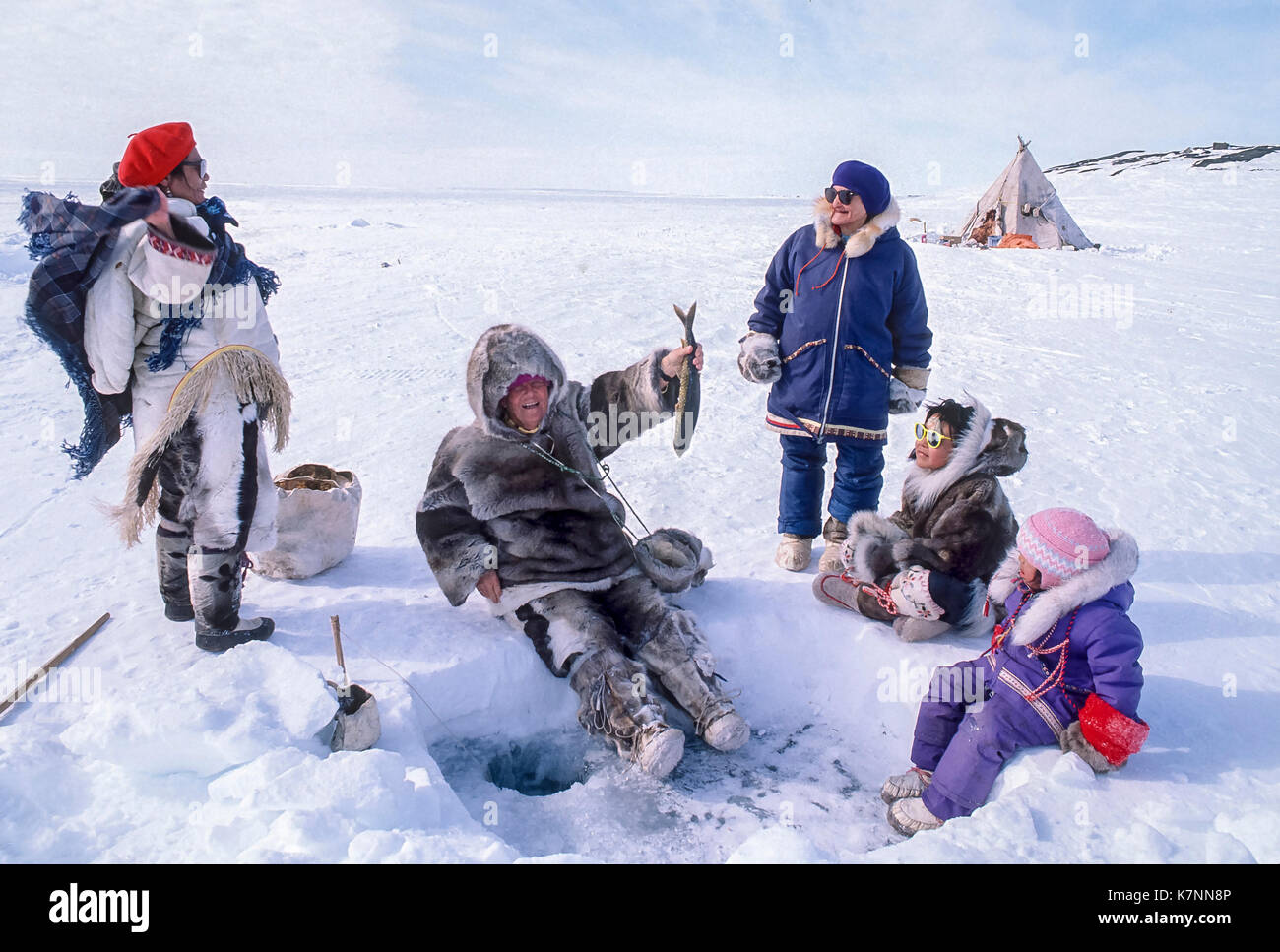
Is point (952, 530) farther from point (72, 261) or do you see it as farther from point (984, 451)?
point (72, 261)

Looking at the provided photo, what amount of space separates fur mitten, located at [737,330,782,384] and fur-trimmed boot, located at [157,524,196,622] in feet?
7.47

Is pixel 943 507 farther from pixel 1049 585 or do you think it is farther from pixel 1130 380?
pixel 1130 380

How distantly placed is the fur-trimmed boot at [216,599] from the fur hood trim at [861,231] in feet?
8.54

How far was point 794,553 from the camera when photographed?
11.5 ft

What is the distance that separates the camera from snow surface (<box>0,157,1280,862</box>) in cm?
197

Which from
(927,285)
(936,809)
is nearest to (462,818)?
(936,809)

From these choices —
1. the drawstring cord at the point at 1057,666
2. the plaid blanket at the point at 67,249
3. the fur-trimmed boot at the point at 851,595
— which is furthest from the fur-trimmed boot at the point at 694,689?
the plaid blanket at the point at 67,249

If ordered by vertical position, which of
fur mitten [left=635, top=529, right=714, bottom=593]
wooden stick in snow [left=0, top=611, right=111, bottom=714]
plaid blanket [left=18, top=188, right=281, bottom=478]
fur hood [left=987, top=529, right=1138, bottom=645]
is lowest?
wooden stick in snow [left=0, top=611, right=111, bottom=714]

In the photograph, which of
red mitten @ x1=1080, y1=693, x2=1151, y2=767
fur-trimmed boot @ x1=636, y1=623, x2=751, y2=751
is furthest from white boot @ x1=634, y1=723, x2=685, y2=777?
red mitten @ x1=1080, y1=693, x2=1151, y2=767

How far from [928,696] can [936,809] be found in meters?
0.35

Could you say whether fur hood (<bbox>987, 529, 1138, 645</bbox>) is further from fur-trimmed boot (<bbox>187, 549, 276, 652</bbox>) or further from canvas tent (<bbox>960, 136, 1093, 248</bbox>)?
canvas tent (<bbox>960, 136, 1093, 248</bbox>)

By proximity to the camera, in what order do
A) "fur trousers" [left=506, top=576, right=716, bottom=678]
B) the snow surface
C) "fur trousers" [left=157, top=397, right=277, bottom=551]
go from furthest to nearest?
"fur trousers" [left=506, top=576, right=716, bottom=678], "fur trousers" [left=157, top=397, right=277, bottom=551], the snow surface

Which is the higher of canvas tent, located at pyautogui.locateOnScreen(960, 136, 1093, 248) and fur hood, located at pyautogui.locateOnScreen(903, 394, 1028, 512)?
canvas tent, located at pyautogui.locateOnScreen(960, 136, 1093, 248)

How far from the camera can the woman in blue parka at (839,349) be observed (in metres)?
3.30
